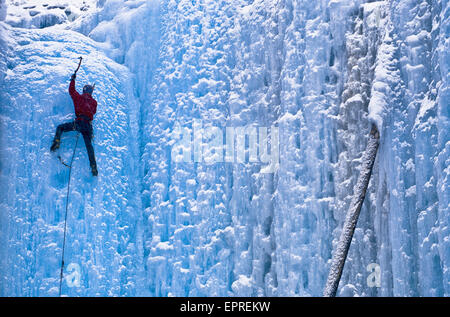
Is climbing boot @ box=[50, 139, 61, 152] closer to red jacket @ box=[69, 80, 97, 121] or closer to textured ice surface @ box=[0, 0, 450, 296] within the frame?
textured ice surface @ box=[0, 0, 450, 296]

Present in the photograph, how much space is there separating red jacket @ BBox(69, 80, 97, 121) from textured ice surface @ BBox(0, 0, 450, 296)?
0.28m

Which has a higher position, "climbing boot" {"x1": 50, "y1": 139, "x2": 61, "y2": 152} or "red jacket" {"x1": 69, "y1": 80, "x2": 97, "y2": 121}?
"red jacket" {"x1": 69, "y1": 80, "x2": 97, "y2": 121}

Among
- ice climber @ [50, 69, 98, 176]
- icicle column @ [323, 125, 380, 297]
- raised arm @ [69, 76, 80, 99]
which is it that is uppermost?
raised arm @ [69, 76, 80, 99]

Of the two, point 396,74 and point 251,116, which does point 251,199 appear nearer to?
point 251,116

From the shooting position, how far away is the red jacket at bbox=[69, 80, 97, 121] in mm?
5797

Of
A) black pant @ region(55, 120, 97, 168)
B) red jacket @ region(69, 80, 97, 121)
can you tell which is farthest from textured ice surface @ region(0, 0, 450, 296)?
red jacket @ region(69, 80, 97, 121)

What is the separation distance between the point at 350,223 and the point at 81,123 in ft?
8.80

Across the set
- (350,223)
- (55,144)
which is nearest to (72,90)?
(55,144)

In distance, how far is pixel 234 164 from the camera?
6.00 metres

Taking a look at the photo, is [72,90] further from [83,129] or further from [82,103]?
[83,129]

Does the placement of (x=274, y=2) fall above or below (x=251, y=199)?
above

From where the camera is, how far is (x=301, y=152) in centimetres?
555
